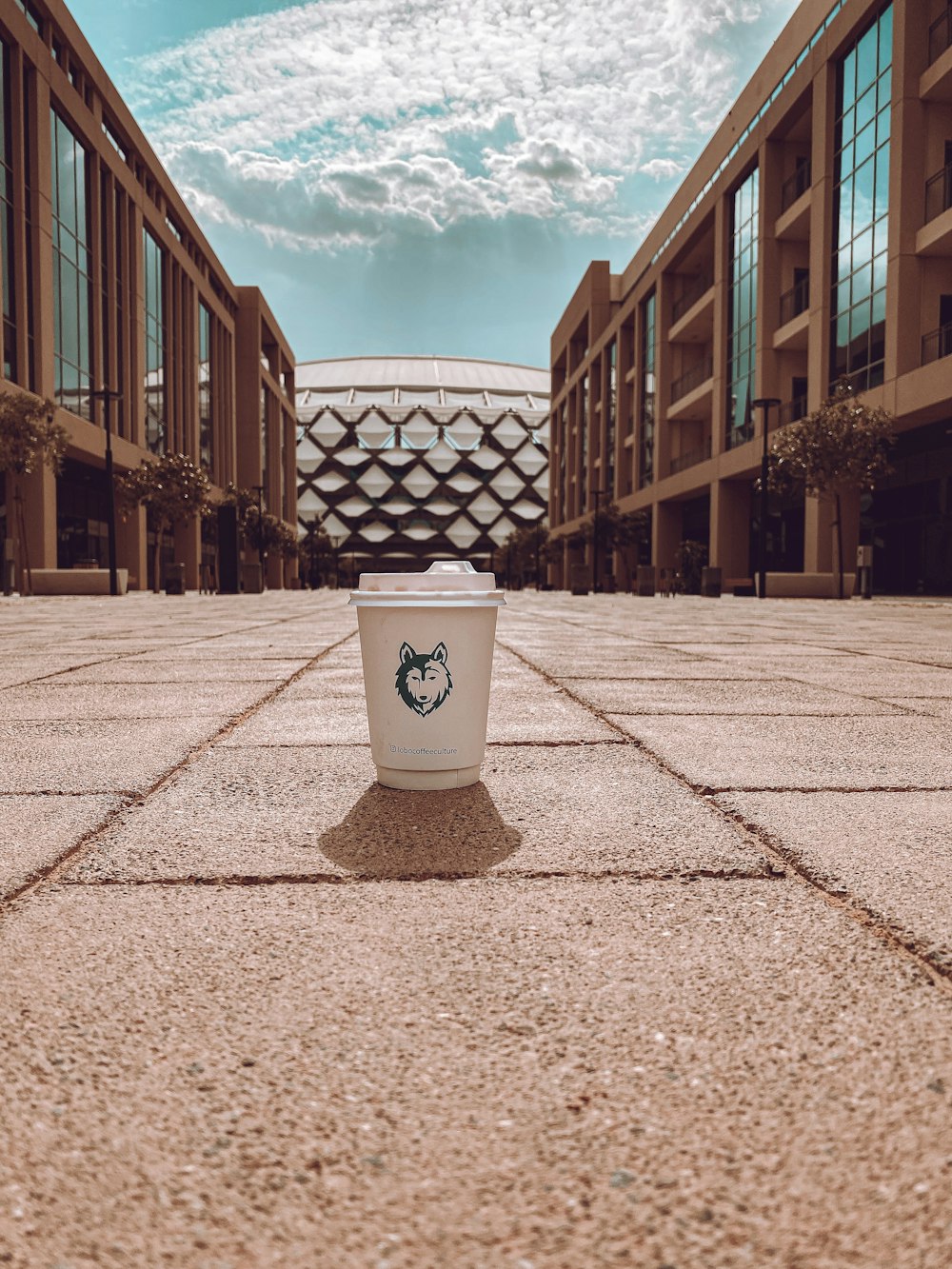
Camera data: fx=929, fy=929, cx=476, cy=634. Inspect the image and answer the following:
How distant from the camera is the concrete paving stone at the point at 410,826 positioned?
1.58 meters

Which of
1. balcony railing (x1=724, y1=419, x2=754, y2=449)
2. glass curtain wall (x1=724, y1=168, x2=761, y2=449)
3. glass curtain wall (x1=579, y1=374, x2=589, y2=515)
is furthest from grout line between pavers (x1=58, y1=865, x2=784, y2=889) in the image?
glass curtain wall (x1=579, y1=374, x2=589, y2=515)

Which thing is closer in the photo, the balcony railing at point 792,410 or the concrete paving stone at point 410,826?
the concrete paving stone at point 410,826

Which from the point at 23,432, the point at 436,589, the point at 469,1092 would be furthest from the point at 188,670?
the point at 23,432

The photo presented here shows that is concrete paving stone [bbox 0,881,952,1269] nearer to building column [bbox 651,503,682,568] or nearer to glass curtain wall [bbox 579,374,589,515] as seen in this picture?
building column [bbox 651,503,682,568]

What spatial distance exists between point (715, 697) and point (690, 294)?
3606 centimetres

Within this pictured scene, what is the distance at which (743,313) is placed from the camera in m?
30.0

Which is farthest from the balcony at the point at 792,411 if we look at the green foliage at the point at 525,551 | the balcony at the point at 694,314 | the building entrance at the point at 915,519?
the green foliage at the point at 525,551

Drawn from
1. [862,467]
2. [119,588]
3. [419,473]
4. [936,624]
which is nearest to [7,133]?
[119,588]

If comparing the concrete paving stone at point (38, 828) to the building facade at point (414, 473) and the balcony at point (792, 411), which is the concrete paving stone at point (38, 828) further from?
the building facade at point (414, 473)

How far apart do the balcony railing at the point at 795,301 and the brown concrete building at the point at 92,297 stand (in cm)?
1956

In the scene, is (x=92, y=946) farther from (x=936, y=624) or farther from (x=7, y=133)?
(x=7, y=133)

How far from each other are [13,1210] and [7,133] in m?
26.5

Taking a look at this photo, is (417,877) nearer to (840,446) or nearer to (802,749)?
(802,749)

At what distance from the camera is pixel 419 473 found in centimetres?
8612
